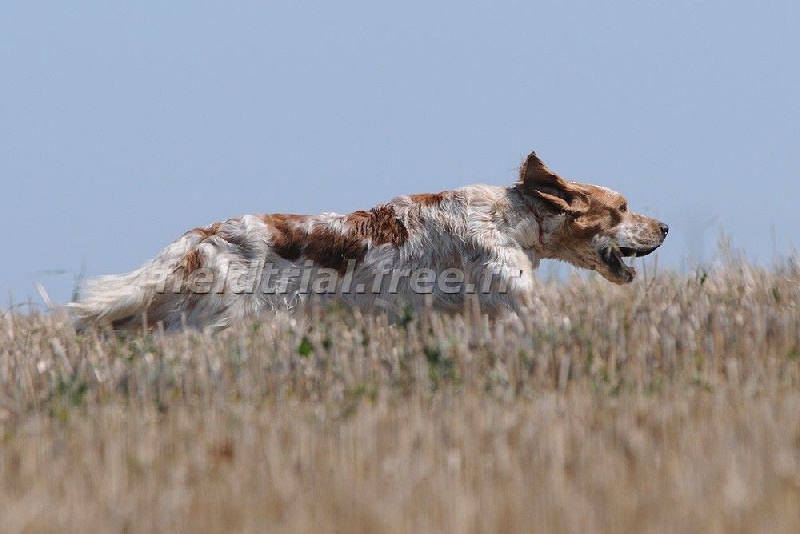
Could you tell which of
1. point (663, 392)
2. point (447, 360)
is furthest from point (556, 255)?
point (663, 392)

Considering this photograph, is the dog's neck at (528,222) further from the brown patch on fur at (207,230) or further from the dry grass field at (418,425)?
the brown patch on fur at (207,230)

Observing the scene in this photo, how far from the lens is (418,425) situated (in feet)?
14.6

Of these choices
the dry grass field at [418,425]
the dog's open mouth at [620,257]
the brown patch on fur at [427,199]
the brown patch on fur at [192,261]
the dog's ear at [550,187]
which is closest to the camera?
the dry grass field at [418,425]

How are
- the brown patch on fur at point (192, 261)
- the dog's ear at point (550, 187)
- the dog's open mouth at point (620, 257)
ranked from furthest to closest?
the dog's open mouth at point (620, 257)
the dog's ear at point (550, 187)
the brown patch on fur at point (192, 261)

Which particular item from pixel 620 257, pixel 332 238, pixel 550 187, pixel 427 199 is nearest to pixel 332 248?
pixel 332 238

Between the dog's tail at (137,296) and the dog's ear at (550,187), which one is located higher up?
the dog's ear at (550,187)

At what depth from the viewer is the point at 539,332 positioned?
6066 millimetres

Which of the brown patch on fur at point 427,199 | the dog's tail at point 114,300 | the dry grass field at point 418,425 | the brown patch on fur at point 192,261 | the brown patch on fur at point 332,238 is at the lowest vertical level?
the dry grass field at point 418,425

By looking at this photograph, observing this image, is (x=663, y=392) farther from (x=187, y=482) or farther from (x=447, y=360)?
(x=187, y=482)

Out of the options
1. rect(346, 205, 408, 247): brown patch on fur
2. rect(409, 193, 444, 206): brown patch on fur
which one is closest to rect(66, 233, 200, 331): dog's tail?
rect(346, 205, 408, 247): brown patch on fur

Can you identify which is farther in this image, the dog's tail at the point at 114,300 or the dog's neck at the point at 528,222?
the dog's neck at the point at 528,222

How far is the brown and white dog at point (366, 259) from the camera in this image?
7.29 meters

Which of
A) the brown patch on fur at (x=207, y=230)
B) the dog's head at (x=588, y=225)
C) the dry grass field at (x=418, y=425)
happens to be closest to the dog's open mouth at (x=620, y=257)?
the dog's head at (x=588, y=225)

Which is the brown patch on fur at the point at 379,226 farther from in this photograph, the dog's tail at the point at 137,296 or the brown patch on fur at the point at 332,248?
the dog's tail at the point at 137,296
